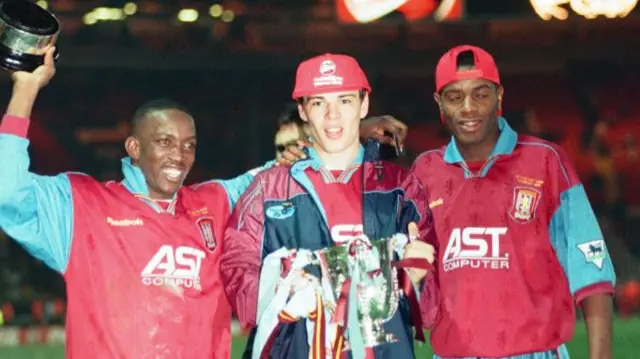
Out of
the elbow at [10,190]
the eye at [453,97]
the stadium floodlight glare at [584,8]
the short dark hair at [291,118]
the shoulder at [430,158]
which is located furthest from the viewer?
the stadium floodlight glare at [584,8]

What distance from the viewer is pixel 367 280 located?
13.9 feet

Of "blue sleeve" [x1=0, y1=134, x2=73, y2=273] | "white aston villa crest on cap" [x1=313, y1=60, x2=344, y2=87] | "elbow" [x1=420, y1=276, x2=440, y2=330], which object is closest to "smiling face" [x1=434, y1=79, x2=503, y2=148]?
"white aston villa crest on cap" [x1=313, y1=60, x2=344, y2=87]

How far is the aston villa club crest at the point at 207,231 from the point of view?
4902 millimetres

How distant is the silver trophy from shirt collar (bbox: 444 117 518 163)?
930mm

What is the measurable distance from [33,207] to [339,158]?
3.99 ft

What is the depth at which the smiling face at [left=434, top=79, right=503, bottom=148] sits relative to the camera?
16.3 feet

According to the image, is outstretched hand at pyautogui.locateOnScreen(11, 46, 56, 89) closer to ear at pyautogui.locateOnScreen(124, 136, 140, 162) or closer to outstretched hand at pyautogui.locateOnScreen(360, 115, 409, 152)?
ear at pyautogui.locateOnScreen(124, 136, 140, 162)

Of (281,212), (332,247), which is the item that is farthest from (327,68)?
(332,247)

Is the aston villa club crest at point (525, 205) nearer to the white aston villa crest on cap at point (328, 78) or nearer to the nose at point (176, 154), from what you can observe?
the white aston villa crest on cap at point (328, 78)

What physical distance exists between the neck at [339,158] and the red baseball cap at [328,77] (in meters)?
0.22

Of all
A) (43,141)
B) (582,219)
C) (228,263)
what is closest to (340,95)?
(228,263)

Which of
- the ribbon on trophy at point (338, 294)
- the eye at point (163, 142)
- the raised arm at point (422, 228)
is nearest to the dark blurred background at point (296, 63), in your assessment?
the eye at point (163, 142)

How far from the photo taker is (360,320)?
13.8 feet

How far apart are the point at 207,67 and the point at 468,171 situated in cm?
1548
